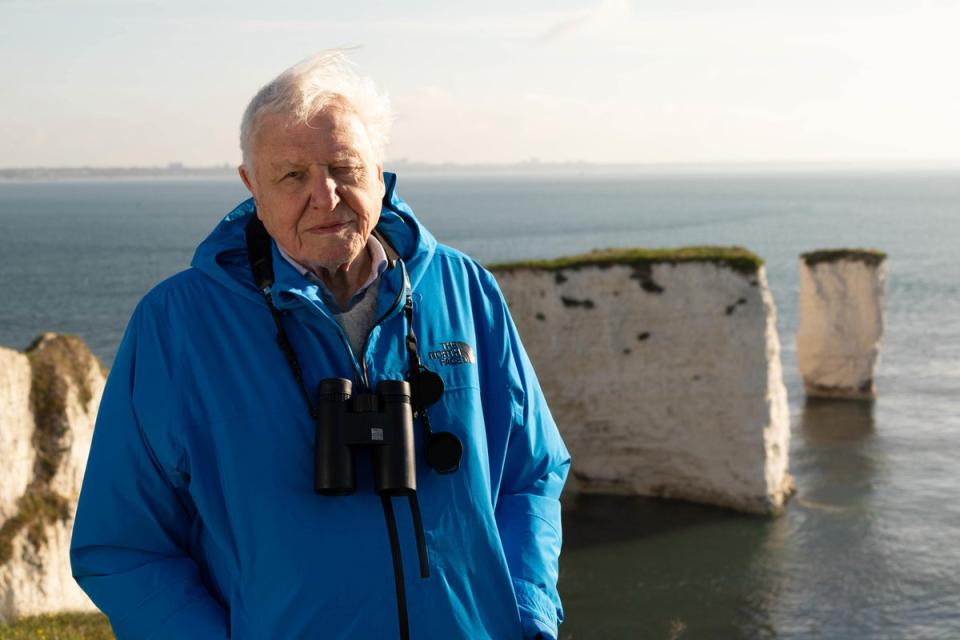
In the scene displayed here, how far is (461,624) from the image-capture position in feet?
8.09

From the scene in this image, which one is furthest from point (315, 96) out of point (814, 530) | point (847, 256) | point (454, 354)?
point (847, 256)

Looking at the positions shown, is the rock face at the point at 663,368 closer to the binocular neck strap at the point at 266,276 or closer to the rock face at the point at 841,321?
the rock face at the point at 841,321

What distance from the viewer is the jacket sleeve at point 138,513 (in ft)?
7.87

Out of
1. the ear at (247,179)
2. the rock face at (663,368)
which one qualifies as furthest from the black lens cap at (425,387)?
the rock face at (663,368)

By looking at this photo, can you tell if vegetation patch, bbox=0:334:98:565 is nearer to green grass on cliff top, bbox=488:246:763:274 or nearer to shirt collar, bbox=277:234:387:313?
green grass on cliff top, bbox=488:246:763:274

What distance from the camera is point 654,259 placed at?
61.3 feet

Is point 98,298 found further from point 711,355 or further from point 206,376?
point 206,376

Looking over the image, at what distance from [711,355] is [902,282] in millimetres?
45419

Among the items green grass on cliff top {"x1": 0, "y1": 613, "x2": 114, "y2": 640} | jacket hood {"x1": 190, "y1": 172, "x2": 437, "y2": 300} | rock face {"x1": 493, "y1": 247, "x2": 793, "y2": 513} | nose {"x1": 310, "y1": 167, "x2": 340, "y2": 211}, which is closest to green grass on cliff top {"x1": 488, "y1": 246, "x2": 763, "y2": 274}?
rock face {"x1": 493, "y1": 247, "x2": 793, "y2": 513}

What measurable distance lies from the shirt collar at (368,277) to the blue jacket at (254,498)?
63 millimetres

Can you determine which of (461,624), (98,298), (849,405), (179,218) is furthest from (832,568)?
(179,218)

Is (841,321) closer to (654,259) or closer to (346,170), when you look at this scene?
(654,259)

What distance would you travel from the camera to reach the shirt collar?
2615 mm

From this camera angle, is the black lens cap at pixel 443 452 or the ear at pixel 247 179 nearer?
the black lens cap at pixel 443 452
